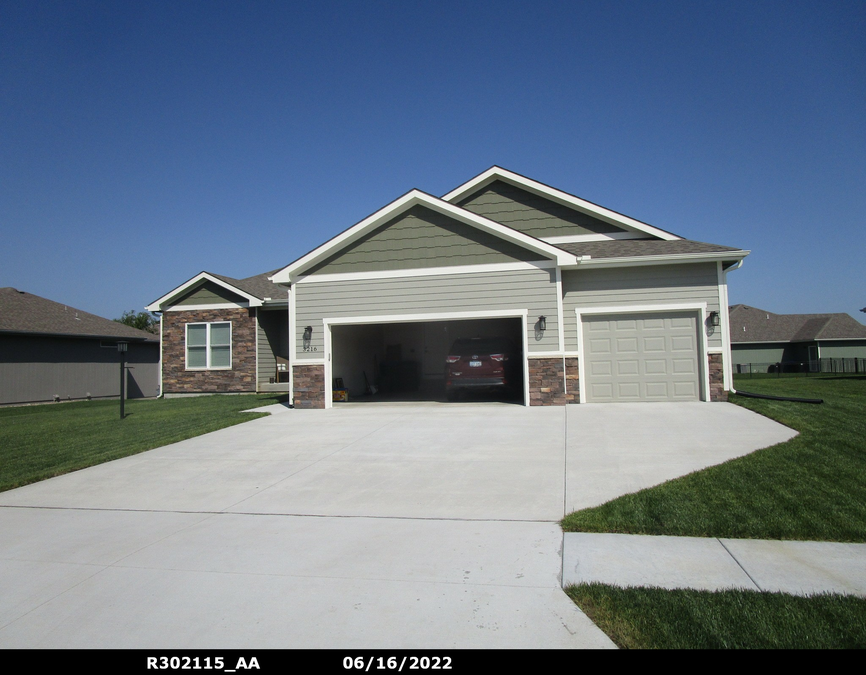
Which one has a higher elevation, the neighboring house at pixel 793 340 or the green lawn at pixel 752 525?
the neighboring house at pixel 793 340

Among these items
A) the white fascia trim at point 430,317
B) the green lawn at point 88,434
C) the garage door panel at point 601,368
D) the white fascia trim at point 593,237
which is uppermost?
the white fascia trim at point 593,237

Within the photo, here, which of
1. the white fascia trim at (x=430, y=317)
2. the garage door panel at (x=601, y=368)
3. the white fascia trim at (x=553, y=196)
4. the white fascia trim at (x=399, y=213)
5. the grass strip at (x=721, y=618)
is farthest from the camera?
the white fascia trim at (x=553, y=196)

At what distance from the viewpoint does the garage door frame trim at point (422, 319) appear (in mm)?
12328

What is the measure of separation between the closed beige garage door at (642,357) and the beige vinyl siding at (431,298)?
53.3 inches

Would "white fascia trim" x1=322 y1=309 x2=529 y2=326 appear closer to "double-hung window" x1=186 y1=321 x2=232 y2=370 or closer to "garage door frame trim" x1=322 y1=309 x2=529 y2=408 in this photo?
"garage door frame trim" x1=322 y1=309 x2=529 y2=408

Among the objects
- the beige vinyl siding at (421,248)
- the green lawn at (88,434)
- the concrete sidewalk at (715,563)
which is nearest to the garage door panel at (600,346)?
the beige vinyl siding at (421,248)

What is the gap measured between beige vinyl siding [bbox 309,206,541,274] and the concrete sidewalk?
27.8 ft

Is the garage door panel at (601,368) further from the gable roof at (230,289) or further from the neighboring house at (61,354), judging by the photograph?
the neighboring house at (61,354)

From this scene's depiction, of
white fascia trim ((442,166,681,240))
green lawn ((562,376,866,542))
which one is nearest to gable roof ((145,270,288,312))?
white fascia trim ((442,166,681,240))

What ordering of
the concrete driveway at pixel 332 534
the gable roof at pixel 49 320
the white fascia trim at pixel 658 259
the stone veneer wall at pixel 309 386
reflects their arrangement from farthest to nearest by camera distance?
1. the gable roof at pixel 49 320
2. the stone veneer wall at pixel 309 386
3. the white fascia trim at pixel 658 259
4. the concrete driveway at pixel 332 534

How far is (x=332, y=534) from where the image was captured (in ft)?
16.8

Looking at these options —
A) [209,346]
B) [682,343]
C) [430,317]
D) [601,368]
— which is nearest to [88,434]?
[430,317]

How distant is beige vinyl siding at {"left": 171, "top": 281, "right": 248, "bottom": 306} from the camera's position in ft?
64.7

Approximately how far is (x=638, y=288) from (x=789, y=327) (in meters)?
37.2
